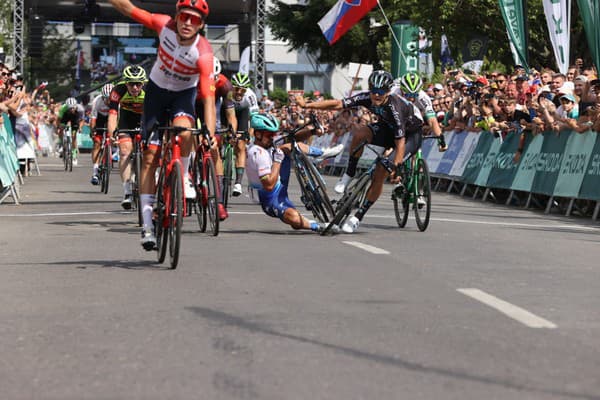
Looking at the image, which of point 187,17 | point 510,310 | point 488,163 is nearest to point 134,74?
point 187,17

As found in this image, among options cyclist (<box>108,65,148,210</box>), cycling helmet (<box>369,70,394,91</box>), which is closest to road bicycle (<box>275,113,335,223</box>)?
cycling helmet (<box>369,70,394,91</box>)

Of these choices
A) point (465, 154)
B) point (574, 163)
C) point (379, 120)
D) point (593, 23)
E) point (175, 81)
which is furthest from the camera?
point (465, 154)

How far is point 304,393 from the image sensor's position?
5613mm

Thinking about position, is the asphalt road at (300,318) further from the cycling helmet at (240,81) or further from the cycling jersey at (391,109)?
the cycling helmet at (240,81)

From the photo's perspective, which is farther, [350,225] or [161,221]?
[350,225]

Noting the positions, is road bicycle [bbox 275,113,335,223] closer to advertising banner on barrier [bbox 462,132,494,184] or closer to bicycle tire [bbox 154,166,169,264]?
bicycle tire [bbox 154,166,169,264]

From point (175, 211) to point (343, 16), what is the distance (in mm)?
25090

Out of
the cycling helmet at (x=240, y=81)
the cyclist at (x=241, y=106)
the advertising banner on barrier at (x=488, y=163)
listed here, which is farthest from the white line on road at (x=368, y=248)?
the advertising banner on barrier at (x=488, y=163)

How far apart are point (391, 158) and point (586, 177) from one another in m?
4.89

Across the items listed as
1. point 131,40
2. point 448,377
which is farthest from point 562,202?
point 131,40

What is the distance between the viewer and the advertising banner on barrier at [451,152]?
26.7m

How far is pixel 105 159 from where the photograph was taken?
72.8ft

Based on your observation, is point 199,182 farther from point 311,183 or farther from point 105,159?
point 105,159

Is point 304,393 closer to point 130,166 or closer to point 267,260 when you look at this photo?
point 267,260
